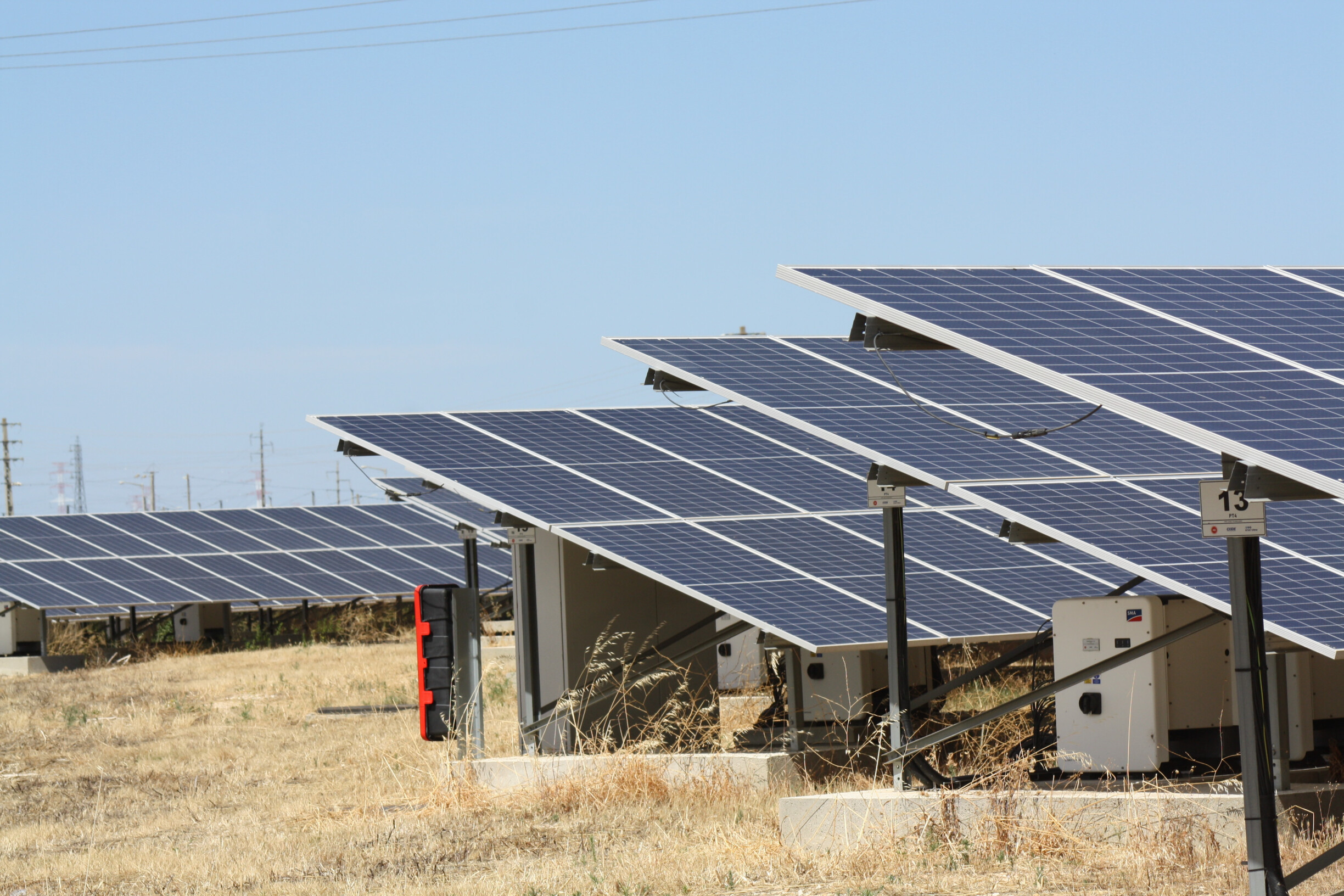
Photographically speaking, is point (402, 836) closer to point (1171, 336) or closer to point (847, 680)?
point (847, 680)

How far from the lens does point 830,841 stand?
404 inches

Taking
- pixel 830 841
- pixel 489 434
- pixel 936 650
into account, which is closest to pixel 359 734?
pixel 489 434

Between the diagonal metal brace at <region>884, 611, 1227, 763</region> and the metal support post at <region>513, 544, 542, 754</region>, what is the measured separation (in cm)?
505

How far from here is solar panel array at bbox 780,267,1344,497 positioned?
686cm

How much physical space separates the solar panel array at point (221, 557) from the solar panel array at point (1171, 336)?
2472 cm

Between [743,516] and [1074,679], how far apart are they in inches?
195

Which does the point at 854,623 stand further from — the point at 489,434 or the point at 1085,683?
the point at 489,434

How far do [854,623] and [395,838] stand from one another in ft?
11.9

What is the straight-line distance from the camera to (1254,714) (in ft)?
23.8

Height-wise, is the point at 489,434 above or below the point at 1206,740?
above

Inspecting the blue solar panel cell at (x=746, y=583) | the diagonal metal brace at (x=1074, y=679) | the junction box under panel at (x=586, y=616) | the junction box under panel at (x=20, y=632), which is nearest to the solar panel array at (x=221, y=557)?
the junction box under panel at (x=20, y=632)

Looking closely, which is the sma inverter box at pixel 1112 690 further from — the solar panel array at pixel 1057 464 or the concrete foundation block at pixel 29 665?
the concrete foundation block at pixel 29 665

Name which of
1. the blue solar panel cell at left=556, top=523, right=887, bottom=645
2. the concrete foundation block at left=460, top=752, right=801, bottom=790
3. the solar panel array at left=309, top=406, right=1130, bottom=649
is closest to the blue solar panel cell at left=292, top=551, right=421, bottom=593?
the solar panel array at left=309, top=406, right=1130, bottom=649

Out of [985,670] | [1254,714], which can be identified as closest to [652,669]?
[985,670]
